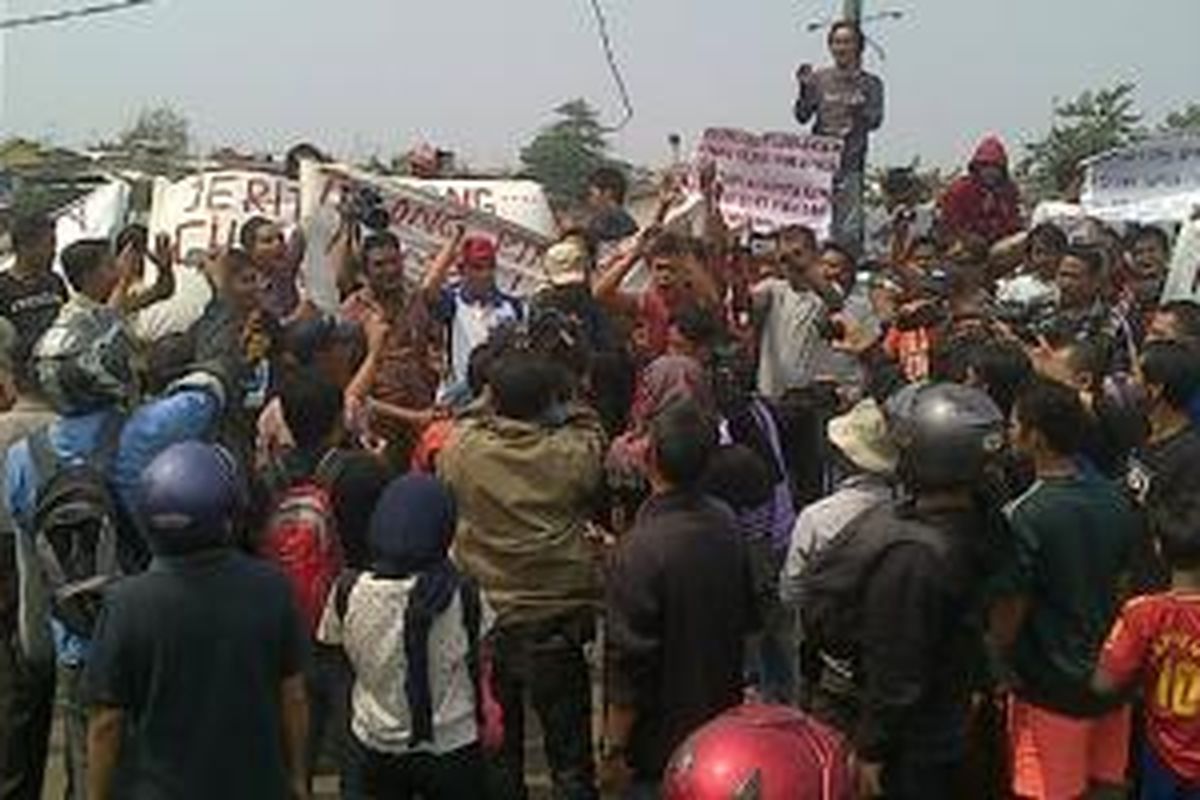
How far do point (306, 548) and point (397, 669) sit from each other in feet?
2.27

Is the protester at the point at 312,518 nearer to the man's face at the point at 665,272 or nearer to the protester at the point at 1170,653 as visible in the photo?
the protester at the point at 1170,653

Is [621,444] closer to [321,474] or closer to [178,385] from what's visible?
[321,474]

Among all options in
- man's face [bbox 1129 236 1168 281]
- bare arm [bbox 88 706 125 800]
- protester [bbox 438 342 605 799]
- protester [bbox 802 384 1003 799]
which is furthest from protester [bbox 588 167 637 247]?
bare arm [bbox 88 706 125 800]

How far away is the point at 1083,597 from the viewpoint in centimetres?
501

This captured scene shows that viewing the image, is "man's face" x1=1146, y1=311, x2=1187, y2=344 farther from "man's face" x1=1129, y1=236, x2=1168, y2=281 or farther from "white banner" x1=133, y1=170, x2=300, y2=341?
"white banner" x1=133, y1=170, x2=300, y2=341

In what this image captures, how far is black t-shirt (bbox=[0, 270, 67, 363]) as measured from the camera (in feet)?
25.1

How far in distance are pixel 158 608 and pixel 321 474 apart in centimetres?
138

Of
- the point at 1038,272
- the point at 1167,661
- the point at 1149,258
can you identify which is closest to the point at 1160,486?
the point at 1167,661

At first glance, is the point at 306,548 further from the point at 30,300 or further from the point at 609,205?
the point at 609,205

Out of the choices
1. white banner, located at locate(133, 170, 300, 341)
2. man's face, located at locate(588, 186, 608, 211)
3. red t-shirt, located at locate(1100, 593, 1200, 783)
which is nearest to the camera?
red t-shirt, located at locate(1100, 593, 1200, 783)

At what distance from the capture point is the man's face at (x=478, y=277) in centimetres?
830

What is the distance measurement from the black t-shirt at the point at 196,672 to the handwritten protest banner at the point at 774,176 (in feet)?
20.2

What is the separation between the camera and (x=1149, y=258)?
32.0 ft

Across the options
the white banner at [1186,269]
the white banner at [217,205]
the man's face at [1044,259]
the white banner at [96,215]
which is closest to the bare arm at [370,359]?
the man's face at [1044,259]
